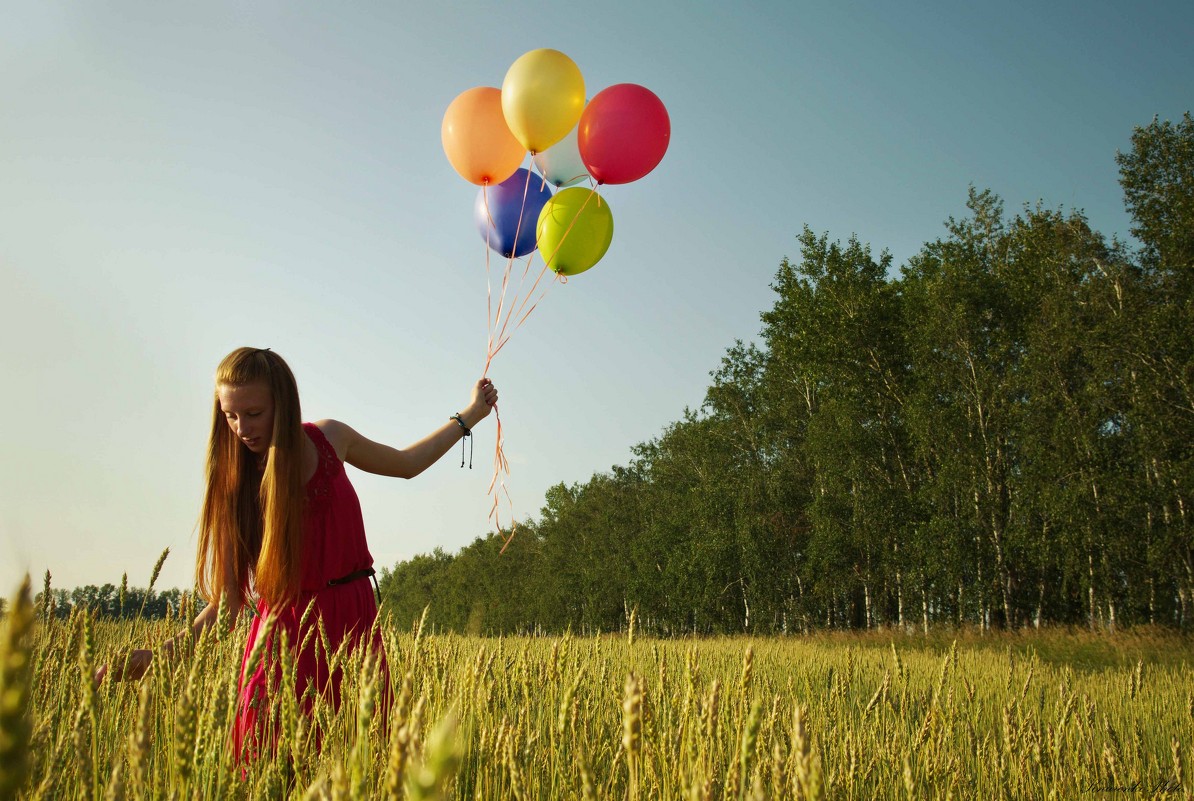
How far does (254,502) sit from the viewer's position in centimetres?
284

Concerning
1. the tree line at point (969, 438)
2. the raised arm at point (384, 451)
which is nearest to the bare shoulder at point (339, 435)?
the raised arm at point (384, 451)

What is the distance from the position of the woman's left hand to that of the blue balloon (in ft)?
8.18

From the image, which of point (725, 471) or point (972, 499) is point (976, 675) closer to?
point (972, 499)

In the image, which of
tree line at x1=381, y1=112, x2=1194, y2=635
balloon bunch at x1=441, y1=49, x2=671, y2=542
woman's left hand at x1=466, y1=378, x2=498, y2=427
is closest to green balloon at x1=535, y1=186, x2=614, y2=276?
balloon bunch at x1=441, y1=49, x2=671, y2=542

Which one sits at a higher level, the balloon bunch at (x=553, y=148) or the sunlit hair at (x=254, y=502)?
the balloon bunch at (x=553, y=148)

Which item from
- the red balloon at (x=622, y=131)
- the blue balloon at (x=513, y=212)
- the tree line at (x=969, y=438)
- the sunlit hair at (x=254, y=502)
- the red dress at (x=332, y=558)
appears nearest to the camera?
the sunlit hair at (x=254, y=502)

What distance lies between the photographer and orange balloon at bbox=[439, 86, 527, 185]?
5.77m

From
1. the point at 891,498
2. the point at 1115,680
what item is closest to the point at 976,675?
the point at 1115,680

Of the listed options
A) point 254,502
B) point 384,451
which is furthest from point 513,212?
point 254,502

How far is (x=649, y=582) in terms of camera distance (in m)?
32.4

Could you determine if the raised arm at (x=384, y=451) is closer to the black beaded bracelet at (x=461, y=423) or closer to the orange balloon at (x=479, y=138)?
the black beaded bracelet at (x=461, y=423)

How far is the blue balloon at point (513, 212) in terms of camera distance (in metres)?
6.07

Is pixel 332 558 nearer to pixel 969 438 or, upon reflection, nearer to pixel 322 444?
pixel 322 444

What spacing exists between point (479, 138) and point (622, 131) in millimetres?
1090
